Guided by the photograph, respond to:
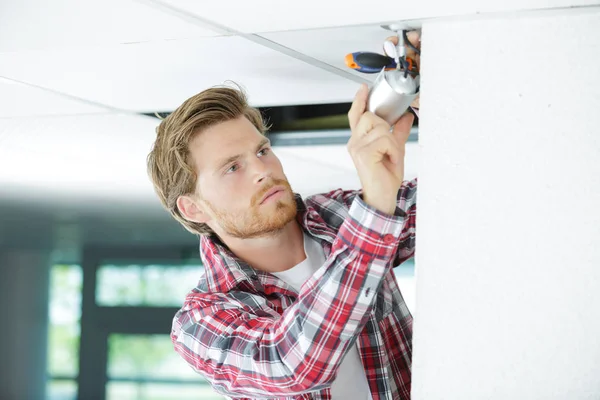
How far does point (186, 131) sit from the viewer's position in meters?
1.67

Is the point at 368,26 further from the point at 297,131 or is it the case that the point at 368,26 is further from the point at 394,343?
the point at 297,131

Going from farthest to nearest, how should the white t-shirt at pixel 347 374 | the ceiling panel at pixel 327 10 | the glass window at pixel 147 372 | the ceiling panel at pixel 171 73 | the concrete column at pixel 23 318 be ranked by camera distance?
the glass window at pixel 147 372
the concrete column at pixel 23 318
the white t-shirt at pixel 347 374
the ceiling panel at pixel 171 73
the ceiling panel at pixel 327 10

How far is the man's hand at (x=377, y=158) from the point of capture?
1126 mm

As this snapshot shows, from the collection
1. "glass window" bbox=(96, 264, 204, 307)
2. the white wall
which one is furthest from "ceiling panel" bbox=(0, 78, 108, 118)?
"glass window" bbox=(96, 264, 204, 307)

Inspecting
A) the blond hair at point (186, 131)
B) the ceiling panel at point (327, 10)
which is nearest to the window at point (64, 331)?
the blond hair at point (186, 131)

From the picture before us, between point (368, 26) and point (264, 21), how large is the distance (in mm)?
159

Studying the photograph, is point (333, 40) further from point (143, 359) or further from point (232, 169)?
point (143, 359)

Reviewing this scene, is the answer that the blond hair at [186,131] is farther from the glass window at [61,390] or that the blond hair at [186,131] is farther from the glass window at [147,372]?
the glass window at [61,390]

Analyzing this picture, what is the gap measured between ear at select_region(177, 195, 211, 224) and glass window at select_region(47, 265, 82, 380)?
714cm

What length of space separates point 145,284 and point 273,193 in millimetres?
7058

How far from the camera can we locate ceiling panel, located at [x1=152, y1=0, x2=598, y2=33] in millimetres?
1007

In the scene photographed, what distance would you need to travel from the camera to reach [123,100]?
1.83 metres

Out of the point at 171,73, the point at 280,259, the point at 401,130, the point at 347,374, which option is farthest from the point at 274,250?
the point at 401,130

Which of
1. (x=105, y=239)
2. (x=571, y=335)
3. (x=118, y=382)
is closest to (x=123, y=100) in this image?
(x=571, y=335)
